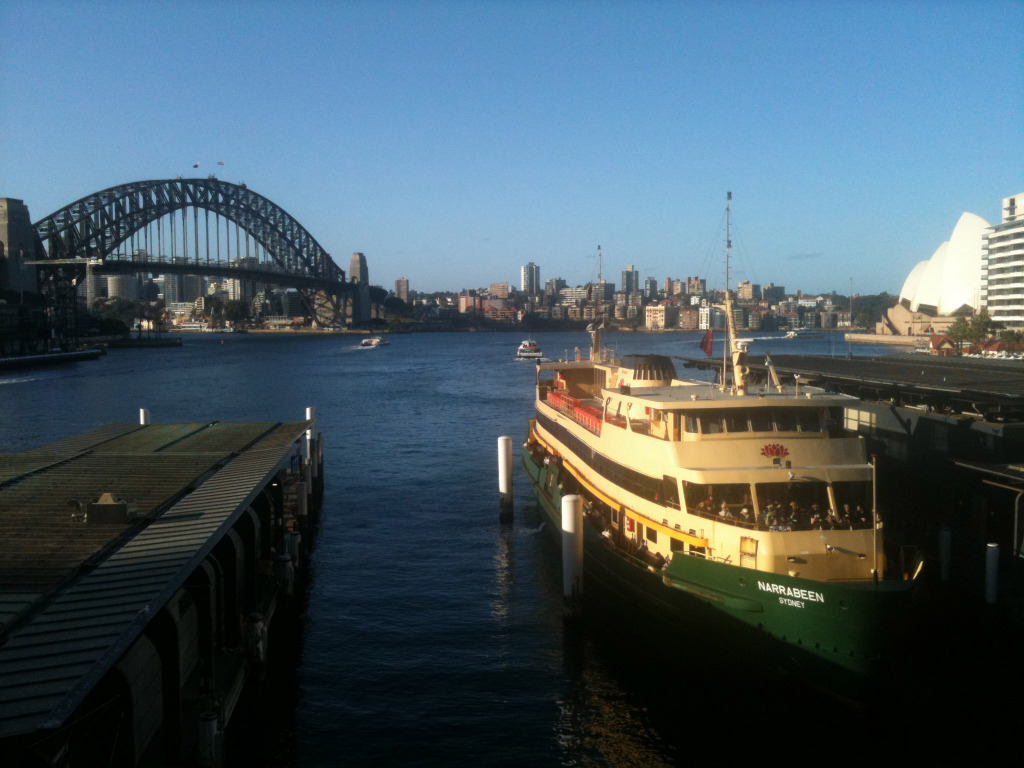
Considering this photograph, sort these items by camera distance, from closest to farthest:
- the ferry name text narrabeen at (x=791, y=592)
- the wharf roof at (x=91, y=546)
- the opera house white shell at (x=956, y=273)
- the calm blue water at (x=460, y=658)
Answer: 1. the wharf roof at (x=91, y=546)
2. the ferry name text narrabeen at (x=791, y=592)
3. the calm blue water at (x=460, y=658)
4. the opera house white shell at (x=956, y=273)

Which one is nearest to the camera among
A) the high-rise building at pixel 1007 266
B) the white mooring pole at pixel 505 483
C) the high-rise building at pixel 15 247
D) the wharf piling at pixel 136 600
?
the wharf piling at pixel 136 600

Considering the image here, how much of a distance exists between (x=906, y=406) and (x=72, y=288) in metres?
119

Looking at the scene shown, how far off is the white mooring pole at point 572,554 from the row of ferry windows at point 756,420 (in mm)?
3298

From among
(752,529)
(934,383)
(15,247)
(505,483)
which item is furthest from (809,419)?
(15,247)

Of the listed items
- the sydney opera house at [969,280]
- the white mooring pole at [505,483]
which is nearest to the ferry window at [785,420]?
the white mooring pole at [505,483]

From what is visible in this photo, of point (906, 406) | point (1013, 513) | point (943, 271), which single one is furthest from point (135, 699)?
point (943, 271)

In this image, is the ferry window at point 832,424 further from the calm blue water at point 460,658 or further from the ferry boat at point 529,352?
the ferry boat at point 529,352

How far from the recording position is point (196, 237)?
5871 inches

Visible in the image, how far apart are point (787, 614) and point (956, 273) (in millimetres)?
130612

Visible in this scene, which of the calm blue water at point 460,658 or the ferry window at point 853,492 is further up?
the ferry window at point 853,492

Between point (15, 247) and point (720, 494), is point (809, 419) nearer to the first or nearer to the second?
point (720, 494)

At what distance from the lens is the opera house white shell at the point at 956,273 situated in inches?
4781

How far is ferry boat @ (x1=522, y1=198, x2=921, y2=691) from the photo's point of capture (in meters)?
12.2

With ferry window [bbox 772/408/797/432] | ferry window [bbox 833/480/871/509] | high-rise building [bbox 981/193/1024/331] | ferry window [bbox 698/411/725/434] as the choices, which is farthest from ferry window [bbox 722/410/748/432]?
high-rise building [bbox 981/193/1024/331]
